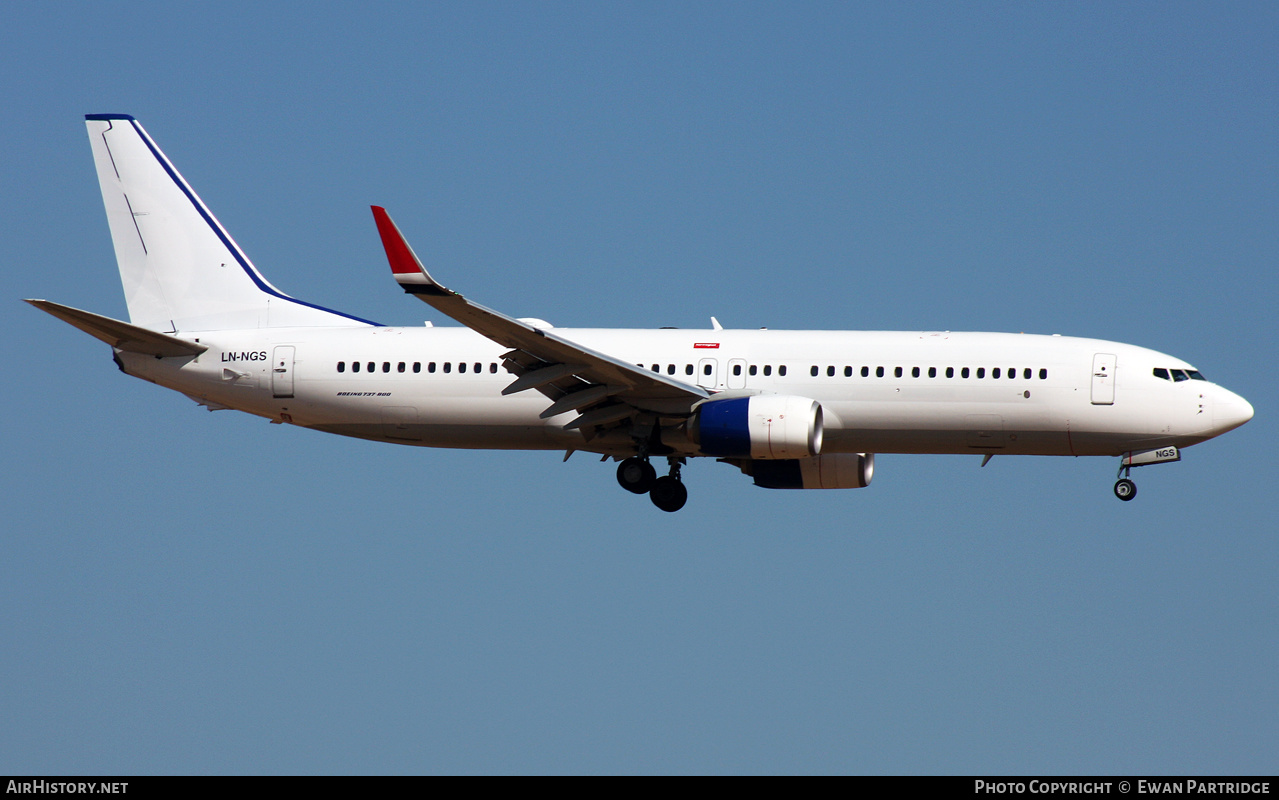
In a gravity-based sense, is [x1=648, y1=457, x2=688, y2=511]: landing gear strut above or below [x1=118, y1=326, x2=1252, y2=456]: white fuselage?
below

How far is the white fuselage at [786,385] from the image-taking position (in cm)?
3694

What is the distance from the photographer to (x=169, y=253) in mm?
42438

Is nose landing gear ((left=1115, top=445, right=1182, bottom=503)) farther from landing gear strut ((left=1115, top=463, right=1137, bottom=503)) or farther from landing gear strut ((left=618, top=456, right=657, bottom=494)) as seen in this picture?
landing gear strut ((left=618, top=456, right=657, bottom=494))

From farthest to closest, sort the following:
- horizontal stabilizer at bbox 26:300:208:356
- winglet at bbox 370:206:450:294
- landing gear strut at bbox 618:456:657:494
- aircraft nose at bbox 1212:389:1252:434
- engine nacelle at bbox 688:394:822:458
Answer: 1. landing gear strut at bbox 618:456:657:494
2. horizontal stabilizer at bbox 26:300:208:356
3. aircraft nose at bbox 1212:389:1252:434
4. engine nacelle at bbox 688:394:822:458
5. winglet at bbox 370:206:450:294

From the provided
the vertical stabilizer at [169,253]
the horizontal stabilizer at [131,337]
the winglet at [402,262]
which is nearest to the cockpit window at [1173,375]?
the winglet at [402,262]

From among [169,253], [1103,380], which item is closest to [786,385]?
[1103,380]

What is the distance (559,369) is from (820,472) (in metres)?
8.22

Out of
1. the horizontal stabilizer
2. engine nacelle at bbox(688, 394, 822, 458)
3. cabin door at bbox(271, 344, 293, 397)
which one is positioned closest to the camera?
engine nacelle at bbox(688, 394, 822, 458)

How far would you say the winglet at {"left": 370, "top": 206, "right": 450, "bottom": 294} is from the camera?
1257 inches

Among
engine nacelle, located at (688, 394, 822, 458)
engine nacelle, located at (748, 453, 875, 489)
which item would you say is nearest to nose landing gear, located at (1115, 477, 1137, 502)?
engine nacelle, located at (748, 453, 875, 489)

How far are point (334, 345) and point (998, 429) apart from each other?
16068mm

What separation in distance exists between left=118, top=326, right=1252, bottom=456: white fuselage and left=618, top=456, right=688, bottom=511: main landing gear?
0.46 meters
